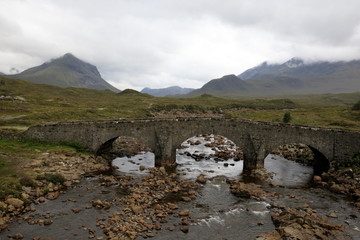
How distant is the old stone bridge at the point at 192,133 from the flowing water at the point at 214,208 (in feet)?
11.1

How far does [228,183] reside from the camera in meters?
26.3

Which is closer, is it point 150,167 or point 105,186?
point 105,186

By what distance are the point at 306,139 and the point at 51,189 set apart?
1147 inches

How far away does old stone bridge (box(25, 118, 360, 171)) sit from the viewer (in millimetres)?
29875

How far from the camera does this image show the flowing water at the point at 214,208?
54.4 ft

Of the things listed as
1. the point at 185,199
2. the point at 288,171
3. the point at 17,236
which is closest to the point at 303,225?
the point at 185,199

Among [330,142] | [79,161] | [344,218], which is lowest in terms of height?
[344,218]

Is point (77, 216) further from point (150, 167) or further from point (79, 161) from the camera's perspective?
point (150, 167)

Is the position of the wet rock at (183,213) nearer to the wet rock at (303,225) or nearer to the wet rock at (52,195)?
the wet rock at (303,225)

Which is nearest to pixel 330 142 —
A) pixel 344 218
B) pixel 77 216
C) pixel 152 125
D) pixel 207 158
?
pixel 344 218

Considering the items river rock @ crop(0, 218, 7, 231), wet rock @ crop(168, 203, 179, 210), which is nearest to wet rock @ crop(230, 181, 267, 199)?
wet rock @ crop(168, 203, 179, 210)

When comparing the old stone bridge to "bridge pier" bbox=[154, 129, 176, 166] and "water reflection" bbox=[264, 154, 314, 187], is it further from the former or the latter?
"water reflection" bbox=[264, 154, 314, 187]

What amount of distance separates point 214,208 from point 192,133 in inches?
475

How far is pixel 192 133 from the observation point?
3106 cm
